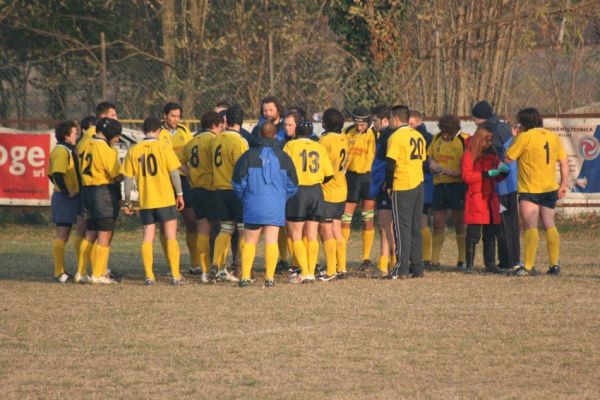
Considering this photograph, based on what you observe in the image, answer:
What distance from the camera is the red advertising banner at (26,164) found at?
21.2 m

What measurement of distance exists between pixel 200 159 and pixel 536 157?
12.7 feet

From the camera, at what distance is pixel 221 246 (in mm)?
14047

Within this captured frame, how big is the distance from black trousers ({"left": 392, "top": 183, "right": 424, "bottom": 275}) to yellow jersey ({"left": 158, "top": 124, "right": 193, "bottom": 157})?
2780 mm

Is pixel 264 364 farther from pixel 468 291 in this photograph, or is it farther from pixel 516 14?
pixel 516 14

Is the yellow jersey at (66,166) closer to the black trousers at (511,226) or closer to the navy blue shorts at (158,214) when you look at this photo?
the navy blue shorts at (158,214)

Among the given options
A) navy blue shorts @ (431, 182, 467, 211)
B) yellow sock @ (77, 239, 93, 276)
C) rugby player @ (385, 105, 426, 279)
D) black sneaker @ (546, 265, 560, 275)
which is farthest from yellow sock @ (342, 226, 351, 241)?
yellow sock @ (77, 239, 93, 276)

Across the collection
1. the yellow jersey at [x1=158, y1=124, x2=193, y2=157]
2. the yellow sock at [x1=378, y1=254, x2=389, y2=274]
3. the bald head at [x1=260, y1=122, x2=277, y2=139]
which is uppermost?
the bald head at [x1=260, y1=122, x2=277, y2=139]

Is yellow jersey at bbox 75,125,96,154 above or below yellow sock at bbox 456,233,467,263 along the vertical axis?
above

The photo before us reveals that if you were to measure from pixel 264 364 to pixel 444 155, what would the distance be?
6.35m

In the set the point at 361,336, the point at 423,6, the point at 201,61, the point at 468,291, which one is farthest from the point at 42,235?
the point at 361,336

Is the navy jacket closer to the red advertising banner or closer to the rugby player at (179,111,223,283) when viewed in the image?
the rugby player at (179,111,223,283)

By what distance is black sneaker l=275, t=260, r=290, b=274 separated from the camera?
15327mm

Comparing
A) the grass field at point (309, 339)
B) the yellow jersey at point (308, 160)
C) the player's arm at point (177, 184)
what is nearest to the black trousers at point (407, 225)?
the grass field at point (309, 339)

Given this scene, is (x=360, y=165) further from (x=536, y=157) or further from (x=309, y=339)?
(x=309, y=339)
